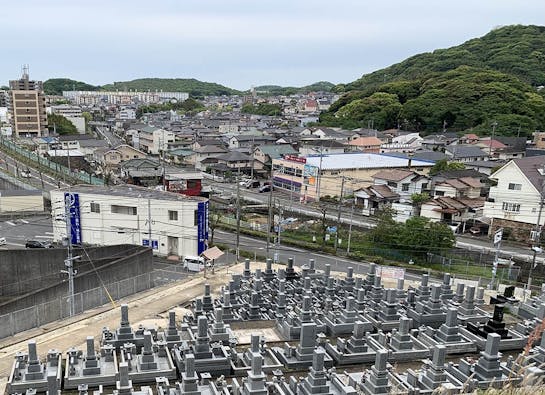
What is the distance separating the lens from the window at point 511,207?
3330 cm

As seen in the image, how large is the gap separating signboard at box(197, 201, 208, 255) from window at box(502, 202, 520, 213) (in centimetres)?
2248

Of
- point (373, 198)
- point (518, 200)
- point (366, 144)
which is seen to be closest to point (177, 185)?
point (373, 198)

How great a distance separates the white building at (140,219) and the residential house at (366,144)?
3906 cm

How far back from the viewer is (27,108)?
264ft

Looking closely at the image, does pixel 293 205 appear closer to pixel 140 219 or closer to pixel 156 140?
pixel 140 219

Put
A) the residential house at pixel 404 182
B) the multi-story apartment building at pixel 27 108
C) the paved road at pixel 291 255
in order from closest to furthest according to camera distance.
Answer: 1. the paved road at pixel 291 255
2. the residential house at pixel 404 182
3. the multi-story apartment building at pixel 27 108

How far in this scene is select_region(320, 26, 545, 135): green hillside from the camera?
74750mm

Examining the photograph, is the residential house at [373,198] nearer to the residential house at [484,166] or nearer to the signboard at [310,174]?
the signboard at [310,174]

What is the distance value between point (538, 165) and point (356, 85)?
351 ft

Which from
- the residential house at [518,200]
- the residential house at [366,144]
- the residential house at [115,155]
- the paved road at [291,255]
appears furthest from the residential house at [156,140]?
the residential house at [518,200]

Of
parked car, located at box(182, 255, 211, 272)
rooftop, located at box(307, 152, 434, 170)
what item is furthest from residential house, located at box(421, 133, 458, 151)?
parked car, located at box(182, 255, 211, 272)

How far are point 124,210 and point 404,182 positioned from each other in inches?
1003

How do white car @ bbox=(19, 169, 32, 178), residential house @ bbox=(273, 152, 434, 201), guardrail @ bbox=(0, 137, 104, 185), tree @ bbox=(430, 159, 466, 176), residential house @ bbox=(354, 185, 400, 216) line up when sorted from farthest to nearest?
white car @ bbox=(19, 169, 32, 178) < guardrail @ bbox=(0, 137, 104, 185) < tree @ bbox=(430, 159, 466, 176) < residential house @ bbox=(273, 152, 434, 201) < residential house @ bbox=(354, 185, 400, 216)

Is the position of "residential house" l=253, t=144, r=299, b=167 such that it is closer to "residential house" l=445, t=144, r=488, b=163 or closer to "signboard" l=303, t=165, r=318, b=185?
"signboard" l=303, t=165, r=318, b=185
